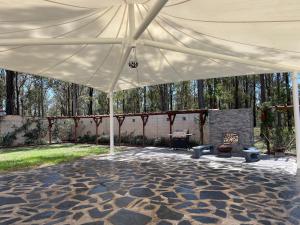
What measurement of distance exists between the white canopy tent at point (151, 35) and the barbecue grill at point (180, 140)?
4125 mm

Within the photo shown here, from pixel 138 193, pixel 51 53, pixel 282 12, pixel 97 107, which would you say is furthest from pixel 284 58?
pixel 97 107

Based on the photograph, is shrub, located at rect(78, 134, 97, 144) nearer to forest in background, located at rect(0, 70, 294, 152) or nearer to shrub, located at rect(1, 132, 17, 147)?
shrub, located at rect(1, 132, 17, 147)

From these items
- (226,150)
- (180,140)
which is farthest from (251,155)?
(180,140)

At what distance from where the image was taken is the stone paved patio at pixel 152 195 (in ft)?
14.7

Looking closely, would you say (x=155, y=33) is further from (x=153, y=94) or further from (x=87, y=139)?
(x=153, y=94)

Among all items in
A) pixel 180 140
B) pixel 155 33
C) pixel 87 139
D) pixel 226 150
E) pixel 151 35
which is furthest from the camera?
pixel 87 139

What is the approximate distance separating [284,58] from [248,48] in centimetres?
118

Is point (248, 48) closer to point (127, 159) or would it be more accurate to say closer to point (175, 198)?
point (175, 198)

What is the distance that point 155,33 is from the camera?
7.06 meters

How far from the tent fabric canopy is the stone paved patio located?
10.5ft

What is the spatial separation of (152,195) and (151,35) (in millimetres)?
4003

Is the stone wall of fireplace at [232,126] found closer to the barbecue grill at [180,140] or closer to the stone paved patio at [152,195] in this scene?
the barbecue grill at [180,140]

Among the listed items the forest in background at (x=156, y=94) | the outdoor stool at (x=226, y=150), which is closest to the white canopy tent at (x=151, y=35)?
the outdoor stool at (x=226, y=150)

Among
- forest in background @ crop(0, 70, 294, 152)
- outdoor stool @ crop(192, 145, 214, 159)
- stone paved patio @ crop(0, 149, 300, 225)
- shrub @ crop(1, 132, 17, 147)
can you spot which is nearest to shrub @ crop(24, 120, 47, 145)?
shrub @ crop(1, 132, 17, 147)
